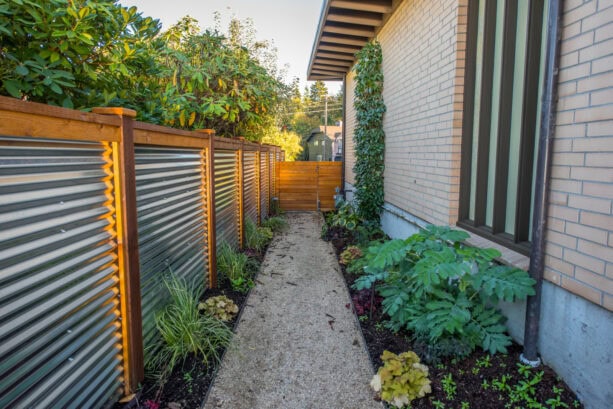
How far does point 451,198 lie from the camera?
12.7 feet

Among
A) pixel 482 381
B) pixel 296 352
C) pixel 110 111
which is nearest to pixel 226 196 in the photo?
pixel 296 352

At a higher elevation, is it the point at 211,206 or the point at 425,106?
the point at 425,106

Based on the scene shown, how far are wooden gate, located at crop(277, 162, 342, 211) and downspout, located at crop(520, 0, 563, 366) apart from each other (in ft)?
30.8

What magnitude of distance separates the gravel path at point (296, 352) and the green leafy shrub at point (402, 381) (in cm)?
12

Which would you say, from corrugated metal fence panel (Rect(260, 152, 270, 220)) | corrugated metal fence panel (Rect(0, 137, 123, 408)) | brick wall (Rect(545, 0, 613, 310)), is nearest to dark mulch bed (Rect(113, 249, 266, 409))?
corrugated metal fence panel (Rect(0, 137, 123, 408))

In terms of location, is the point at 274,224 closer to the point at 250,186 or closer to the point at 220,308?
the point at 250,186

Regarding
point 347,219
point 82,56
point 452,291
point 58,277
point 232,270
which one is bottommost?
point 232,270

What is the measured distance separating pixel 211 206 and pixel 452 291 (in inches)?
105

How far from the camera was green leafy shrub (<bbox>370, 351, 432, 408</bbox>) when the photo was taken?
2.36 meters

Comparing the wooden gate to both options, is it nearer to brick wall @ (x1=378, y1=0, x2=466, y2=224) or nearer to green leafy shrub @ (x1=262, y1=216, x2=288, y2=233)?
green leafy shrub @ (x1=262, y1=216, x2=288, y2=233)

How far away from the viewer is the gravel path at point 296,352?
2541mm

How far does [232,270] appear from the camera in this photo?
468 cm

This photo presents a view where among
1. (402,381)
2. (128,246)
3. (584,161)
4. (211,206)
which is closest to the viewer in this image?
(584,161)

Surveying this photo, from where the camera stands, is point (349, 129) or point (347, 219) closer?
point (347, 219)
